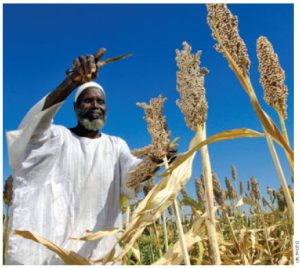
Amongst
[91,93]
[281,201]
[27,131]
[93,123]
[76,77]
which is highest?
[91,93]

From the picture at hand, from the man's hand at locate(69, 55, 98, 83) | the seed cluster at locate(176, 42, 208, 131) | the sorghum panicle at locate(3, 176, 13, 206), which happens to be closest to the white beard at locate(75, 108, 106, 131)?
the sorghum panicle at locate(3, 176, 13, 206)

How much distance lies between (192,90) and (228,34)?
352mm

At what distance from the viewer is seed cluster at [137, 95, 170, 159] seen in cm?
177

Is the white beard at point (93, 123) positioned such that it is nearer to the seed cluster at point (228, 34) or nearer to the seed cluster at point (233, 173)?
the seed cluster at point (233, 173)

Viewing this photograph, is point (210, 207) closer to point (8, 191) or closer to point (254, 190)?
point (8, 191)

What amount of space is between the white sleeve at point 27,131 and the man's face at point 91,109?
60 cm

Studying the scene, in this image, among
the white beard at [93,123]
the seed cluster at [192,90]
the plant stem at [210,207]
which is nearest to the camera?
the plant stem at [210,207]

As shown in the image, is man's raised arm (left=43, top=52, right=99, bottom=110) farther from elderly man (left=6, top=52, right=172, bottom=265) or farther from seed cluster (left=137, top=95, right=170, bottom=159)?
seed cluster (left=137, top=95, right=170, bottom=159)

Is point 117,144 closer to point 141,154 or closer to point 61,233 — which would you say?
point 61,233

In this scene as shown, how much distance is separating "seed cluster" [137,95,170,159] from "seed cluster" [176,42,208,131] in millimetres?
137

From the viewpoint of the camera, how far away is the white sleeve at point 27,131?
3117 mm

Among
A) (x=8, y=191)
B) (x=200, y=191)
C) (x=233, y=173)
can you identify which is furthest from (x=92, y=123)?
(x=233, y=173)

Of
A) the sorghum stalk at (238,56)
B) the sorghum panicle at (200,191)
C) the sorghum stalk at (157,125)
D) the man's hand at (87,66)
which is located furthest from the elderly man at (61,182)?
the sorghum stalk at (238,56)

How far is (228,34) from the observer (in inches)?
52.2
